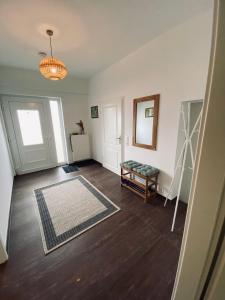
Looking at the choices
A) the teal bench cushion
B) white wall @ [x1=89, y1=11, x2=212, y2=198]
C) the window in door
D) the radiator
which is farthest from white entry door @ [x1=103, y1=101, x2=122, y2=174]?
the window in door

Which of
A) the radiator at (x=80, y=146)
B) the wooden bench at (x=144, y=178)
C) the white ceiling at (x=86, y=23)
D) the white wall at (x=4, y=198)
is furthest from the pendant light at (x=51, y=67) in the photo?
the radiator at (x=80, y=146)

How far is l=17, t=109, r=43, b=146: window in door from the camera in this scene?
3.57 m

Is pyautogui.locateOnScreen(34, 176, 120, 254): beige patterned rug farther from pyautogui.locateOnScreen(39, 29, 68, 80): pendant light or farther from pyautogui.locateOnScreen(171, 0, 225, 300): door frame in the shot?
pyautogui.locateOnScreen(39, 29, 68, 80): pendant light

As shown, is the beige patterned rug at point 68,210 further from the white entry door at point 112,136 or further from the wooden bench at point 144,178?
the white entry door at point 112,136

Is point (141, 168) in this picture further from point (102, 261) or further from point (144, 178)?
point (102, 261)

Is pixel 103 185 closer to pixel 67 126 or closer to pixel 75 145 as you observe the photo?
pixel 75 145

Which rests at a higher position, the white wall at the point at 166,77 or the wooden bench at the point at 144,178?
the white wall at the point at 166,77

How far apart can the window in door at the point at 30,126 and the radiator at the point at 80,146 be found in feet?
3.34

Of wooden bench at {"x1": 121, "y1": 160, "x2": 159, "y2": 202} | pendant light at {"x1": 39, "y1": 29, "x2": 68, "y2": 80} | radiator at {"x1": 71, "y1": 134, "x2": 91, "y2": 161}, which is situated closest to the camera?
pendant light at {"x1": 39, "y1": 29, "x2": 68, "y2": 80}

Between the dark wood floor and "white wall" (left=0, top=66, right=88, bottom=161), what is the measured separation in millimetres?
2848

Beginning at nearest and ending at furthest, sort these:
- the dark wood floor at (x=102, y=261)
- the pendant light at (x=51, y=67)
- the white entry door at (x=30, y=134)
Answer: the dark wood floor at (x=102, y=261) < the pendant light at (x=51, y=67) < the white entry door at (x=30, y=134)

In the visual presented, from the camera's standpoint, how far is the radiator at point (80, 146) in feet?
14.2

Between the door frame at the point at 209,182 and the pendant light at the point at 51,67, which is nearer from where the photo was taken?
the door frame at the point at 209,182

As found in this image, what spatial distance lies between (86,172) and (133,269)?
2.64 m
